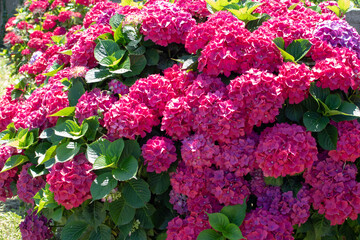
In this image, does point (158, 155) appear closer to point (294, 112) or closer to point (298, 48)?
point (294, 112)

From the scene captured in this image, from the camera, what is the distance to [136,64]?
2.49m

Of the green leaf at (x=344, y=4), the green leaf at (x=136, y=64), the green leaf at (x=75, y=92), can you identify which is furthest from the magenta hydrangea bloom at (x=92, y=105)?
the green leaf at (x=344, y=4)

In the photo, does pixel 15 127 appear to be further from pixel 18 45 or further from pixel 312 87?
pixel 18 45

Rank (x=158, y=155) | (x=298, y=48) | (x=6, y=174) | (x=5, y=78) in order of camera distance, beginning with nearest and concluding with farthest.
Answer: (x=158, y=155), (x=298, y=48), (x=6, y=174), (x=5, y=78)

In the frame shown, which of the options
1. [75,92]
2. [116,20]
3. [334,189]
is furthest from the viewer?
[116,20]

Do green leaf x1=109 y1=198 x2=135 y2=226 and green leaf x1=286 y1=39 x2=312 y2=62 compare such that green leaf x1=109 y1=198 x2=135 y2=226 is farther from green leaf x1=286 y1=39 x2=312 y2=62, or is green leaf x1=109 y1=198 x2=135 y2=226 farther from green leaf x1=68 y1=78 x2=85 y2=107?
green leaf x1=286 y1=39 x2=312 y2=62

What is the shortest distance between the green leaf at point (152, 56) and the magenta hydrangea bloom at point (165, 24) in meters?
0.10

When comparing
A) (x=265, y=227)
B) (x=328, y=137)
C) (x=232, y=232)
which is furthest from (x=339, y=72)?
(x=232, y=232)

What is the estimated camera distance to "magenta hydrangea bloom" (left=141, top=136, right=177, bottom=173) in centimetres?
202

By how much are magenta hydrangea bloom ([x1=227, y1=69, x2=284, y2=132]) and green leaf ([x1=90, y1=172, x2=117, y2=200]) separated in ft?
2.46

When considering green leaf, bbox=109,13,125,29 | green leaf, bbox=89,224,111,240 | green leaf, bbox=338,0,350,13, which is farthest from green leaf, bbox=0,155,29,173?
green leaf, bbox=338,0,350,13

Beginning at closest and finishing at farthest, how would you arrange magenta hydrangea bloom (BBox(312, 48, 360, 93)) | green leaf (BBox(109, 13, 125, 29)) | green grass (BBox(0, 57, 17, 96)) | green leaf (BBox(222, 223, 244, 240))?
green leaf (BBox(222, 223, 244, 240)) < magenta hydrangea bloom (BBox(312, 48, 360, 93)) < green leaf (BBox(109, 13, 125, 29)) < green grass (BBox(0, 57, 17, 96))

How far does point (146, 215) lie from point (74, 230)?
0.42 metres

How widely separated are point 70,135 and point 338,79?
4.79 ft
